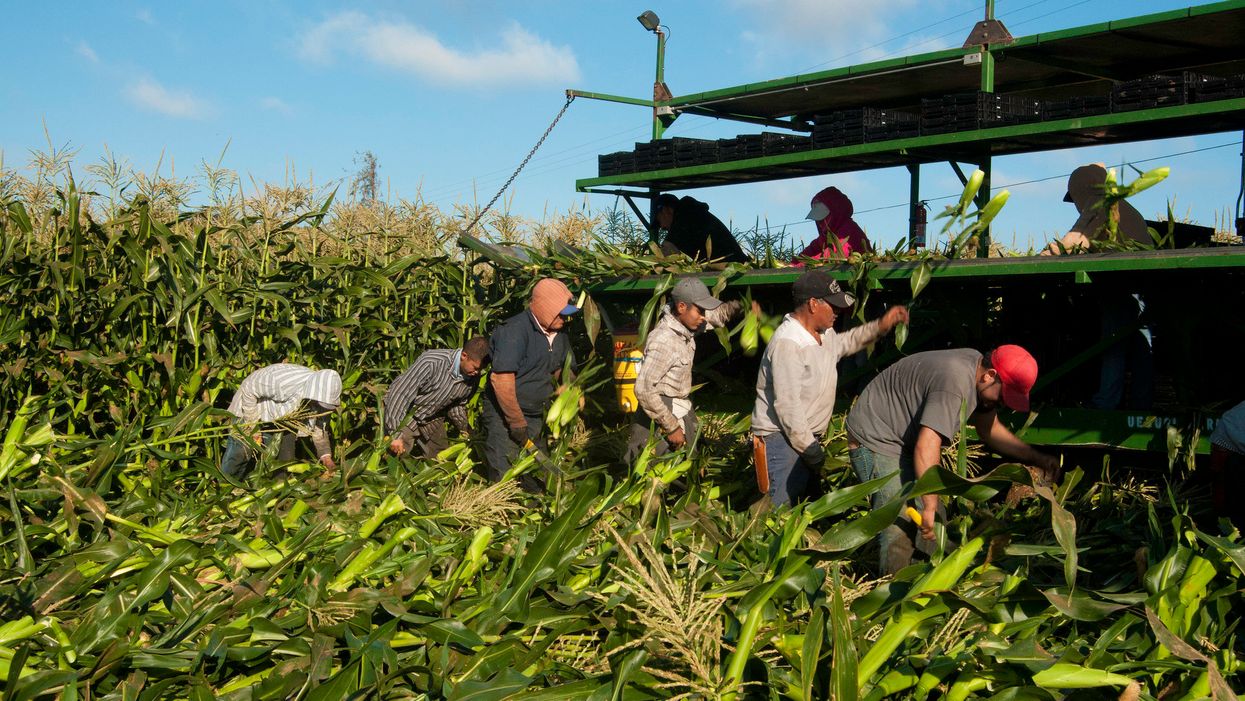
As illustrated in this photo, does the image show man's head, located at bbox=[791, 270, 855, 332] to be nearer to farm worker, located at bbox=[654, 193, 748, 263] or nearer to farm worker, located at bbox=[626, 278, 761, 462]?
farm worker, located at bbox=[626, 278, 761, 462]

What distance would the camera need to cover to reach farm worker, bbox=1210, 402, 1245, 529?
4.58m

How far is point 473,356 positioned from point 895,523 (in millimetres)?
2905

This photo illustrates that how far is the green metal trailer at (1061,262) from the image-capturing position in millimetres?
5188

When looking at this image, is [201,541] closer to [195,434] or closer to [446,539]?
[446,539]

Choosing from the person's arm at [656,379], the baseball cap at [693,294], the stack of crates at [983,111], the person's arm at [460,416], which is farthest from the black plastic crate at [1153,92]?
the person's arm at [460,416]

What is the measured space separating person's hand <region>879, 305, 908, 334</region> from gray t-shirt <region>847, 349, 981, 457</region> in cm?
74

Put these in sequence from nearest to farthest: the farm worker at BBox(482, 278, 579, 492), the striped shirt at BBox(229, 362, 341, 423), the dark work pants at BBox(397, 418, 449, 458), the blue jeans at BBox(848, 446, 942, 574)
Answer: the blue jeans at BBox(848, 446, 942, 574), the striped shirt at BBox(229, 362, 341, 423), the farm worker at BBox(482, 278, 579, 492), the dark work pants at BBox(397, 418, 449, 458)

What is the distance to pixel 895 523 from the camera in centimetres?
472

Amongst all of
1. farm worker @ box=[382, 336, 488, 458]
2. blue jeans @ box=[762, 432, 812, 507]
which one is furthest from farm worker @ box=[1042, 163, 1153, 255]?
farm worker @ box=[382, 336, 488, 458]

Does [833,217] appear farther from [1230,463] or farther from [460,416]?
[1230,463]

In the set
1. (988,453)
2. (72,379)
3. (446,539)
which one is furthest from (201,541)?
(988,453)

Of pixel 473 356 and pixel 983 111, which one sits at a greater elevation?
pixel 983 111

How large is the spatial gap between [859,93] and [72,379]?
5855 mm

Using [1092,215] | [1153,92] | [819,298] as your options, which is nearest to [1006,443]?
[819,298]
